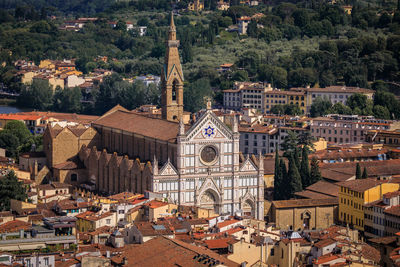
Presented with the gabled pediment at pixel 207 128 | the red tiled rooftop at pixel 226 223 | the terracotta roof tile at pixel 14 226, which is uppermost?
the gabled pediment at pixel 207 128

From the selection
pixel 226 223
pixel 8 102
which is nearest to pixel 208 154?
pixel 226 223

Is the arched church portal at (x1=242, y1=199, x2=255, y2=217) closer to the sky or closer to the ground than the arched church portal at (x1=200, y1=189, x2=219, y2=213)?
closer to the ground

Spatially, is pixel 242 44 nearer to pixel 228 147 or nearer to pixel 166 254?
pixel 228 147

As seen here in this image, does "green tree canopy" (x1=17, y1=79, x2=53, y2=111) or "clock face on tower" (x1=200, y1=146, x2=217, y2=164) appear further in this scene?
"green tree canopy" (x1=17, y1=79, x2=53, y2=111)

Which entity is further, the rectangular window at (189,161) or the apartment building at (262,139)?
the apartment building at (262,139)

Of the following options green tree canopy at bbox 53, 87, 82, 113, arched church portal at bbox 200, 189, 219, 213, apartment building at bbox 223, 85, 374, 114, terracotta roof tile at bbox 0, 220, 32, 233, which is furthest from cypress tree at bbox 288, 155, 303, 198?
green tree canopy at bbox 53, 87, 82, 113

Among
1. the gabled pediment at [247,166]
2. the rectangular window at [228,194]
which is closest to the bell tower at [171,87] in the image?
the gabled pediment at [247,166]

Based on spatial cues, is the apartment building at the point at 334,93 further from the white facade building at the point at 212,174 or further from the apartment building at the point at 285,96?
the white facade building at the point at 212,174

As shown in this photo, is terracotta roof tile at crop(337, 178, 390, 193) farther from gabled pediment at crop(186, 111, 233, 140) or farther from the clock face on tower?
gabled pediment at crop(186, 111, 233, 140)
